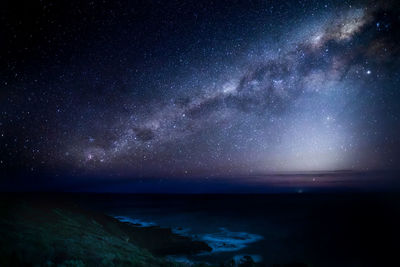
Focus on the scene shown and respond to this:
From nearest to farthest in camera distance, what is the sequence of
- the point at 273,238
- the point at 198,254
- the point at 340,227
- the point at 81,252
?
the point at 81,252, the point at 198,254, the point at 273,238, the point at 340,227

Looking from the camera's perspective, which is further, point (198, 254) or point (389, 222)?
point (389, 222)

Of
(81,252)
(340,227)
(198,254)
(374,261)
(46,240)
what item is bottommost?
(340,227)

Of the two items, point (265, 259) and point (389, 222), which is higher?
point (265, 259)

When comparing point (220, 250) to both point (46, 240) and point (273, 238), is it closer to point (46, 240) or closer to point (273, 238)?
point (273, 238)

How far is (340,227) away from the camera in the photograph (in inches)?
1288

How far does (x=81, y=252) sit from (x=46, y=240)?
1212 millimetres

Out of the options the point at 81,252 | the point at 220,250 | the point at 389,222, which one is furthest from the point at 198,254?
the point at 389,222

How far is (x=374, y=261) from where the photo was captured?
18406 millimetres

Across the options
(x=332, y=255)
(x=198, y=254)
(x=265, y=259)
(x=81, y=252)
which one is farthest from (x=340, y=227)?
(x=81, y=252)

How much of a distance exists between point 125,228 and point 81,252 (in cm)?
1432

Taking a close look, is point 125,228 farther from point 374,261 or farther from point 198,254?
point 374,261

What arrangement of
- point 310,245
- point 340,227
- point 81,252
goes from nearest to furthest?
point 81,252 < point 310,245 < point 340,227

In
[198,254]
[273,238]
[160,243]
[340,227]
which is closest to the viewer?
[198,254]

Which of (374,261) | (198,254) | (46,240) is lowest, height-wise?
(374,261)
